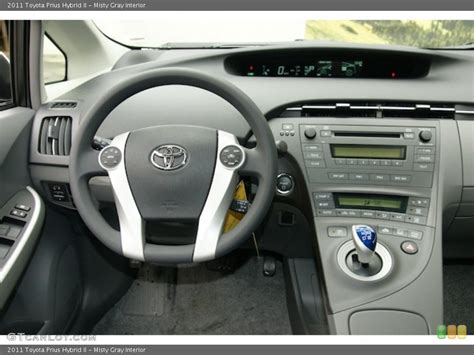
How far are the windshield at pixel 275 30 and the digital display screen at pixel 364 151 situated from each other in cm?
36

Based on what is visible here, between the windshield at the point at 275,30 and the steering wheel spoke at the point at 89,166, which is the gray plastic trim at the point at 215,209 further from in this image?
the windshield at the point at 275,30

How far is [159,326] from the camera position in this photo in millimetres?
1851

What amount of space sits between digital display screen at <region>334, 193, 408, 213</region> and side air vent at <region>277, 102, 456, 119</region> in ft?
0.81

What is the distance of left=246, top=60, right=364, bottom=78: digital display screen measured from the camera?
4.94 ft

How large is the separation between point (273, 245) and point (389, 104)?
27.0 inches

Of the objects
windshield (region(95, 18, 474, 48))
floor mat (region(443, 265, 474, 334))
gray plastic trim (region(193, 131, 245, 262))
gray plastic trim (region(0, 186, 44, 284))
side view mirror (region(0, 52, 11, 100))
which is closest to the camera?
gray plastic trim (region(193, 131, 245, 262))

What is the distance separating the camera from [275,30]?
58.8 inches

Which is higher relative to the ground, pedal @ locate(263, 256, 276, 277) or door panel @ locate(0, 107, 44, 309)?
door panel @ locate(0, 107, 44, 309)

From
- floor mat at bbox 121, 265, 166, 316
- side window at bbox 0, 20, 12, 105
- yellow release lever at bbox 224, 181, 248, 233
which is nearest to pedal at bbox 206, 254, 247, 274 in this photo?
floor mat at bbox 121, 265, 166, 316

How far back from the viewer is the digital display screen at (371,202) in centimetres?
132

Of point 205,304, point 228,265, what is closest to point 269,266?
point 228,265

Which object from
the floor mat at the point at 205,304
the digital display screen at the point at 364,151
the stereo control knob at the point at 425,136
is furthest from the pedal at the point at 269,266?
the stereo control knob at the point at 425,136

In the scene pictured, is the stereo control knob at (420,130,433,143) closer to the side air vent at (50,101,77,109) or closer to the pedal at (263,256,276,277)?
the pedal at (263,256,276,277)

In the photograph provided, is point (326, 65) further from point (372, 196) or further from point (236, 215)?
point (236, 215)
